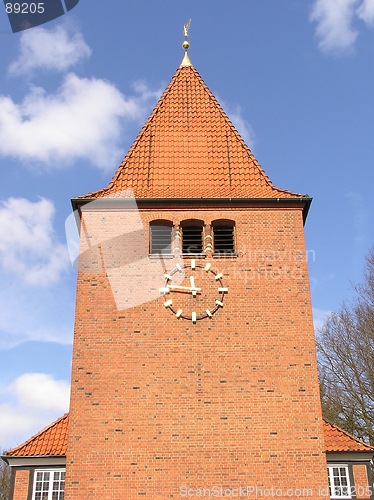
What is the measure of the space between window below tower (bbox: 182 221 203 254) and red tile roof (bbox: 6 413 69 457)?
4966 mm

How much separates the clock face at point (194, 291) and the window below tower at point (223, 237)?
0.65 meters

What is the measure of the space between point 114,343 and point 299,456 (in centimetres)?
424

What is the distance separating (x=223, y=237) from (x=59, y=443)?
5914 mm

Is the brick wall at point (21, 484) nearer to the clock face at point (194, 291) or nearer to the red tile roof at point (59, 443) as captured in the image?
the red tile roof at point (59, 443)

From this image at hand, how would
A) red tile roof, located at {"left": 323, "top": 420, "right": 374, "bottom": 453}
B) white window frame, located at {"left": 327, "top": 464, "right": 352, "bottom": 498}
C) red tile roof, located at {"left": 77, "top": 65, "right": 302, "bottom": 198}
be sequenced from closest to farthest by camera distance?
white window frame, located at {"left": 327, "top": 464, "right": 352, "bottom": 498}
red tile roof, located at {"left": 323, "top": 420, "right": 374, "bottom": 453}
red tile roof, located at {"left": 77, "top": 65, "right": 302, "bottom": 198}

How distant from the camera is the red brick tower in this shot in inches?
456

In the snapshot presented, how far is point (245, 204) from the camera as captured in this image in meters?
14.5

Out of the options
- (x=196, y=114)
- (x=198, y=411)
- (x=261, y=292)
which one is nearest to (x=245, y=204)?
(x=261, y=292)

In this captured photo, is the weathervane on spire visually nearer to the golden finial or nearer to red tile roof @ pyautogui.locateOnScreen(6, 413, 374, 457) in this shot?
the golden finial

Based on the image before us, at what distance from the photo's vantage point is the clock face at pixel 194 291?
1301 centimetres

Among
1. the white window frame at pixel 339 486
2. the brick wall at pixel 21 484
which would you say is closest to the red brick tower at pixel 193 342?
the white window frame at pixel 339 486

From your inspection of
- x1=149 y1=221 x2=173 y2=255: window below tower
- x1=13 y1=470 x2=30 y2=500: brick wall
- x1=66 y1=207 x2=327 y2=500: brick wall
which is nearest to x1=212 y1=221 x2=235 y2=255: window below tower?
x1=66 y1=207 x2=327 y2=500: brick wall

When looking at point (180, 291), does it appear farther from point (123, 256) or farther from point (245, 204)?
point (245, 204)

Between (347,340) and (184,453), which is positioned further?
(347,340)
